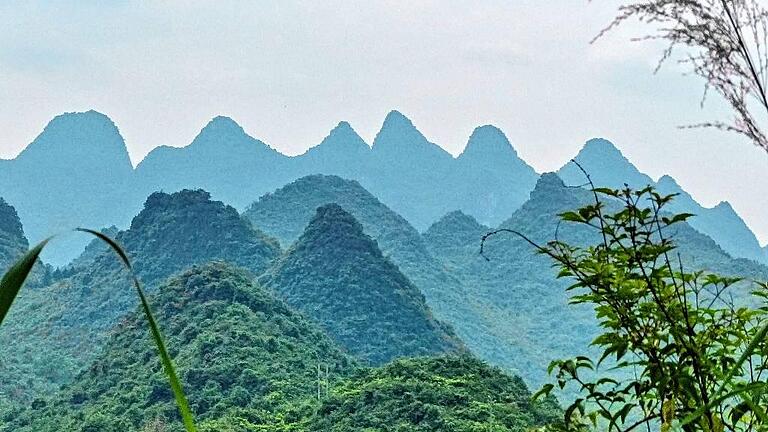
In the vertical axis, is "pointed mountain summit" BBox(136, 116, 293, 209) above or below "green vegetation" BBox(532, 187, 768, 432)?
above

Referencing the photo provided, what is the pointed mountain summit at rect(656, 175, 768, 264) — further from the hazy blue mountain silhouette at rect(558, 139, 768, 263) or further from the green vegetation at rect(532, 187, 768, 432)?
the green vegetation at rect(532, 187, 768, 432)

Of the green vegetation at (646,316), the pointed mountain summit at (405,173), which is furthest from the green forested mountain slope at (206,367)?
the pointed mountain summit at (405,173)

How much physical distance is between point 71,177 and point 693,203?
3880 centimetres

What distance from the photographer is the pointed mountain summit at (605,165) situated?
5247 centimetres

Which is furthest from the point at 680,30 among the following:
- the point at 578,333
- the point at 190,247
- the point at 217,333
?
the point at 578,333

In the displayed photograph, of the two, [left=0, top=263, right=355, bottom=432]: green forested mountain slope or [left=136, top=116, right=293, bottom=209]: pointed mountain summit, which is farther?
[left=136, top=116, right=293, bottom=209]: pointed mountain summit

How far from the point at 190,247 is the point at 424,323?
647cm

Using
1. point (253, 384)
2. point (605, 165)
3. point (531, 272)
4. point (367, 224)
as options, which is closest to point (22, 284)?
point (253, 384)

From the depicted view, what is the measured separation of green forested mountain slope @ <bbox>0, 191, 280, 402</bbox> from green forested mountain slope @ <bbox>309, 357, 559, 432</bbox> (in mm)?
9495

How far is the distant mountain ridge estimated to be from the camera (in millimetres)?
51344

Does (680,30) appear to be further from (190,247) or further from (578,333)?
(578,333)

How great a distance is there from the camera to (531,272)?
3416cm

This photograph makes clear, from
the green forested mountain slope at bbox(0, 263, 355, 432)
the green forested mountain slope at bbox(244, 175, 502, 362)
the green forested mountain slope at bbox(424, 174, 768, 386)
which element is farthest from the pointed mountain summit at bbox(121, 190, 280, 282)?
the green forested mountain slope at bbox(424, 174, 768, 386)

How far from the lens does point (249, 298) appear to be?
47.4ft
